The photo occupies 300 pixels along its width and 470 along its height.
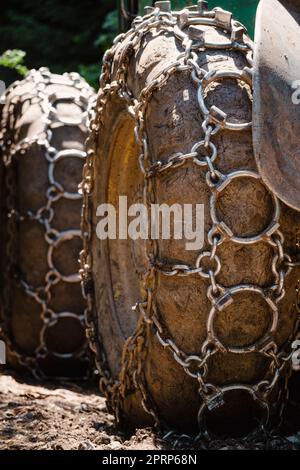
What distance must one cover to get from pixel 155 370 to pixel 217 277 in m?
0.31

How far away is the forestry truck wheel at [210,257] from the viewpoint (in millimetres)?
2139

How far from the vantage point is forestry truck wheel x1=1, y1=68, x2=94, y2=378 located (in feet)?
11.4

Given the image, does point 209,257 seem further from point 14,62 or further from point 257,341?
point 14,62

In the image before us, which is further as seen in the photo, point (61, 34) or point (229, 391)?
point (61, 34)

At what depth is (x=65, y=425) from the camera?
8.94 ft

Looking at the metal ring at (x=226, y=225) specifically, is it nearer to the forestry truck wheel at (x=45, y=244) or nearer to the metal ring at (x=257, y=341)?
the metal ring at (x=257, y=341)

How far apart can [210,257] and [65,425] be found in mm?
851

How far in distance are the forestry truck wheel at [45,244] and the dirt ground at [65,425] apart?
4.8 inches

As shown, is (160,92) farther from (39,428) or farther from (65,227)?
(65,227)

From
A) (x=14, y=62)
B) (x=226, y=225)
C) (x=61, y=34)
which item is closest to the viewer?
(x=226, y=225)

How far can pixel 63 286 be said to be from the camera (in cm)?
348

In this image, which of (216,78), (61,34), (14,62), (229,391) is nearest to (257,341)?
(229,391)

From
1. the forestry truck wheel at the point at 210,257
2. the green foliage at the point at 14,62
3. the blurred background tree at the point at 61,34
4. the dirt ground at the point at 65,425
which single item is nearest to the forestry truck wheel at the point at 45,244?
the dirt ground at the point at 65,425

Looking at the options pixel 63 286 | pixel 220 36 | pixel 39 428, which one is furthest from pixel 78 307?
pixel 220 36
